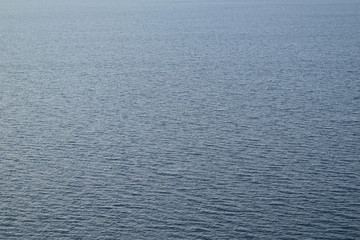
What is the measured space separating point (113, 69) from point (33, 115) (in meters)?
4.86

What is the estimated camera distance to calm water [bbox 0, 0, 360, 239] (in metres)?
6.20

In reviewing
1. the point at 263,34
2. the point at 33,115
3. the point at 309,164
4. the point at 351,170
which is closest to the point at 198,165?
the point at 309,164

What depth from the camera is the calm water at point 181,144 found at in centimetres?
620

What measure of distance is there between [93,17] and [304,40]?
1652 centimetres

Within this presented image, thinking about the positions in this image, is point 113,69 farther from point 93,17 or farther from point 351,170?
point 93,17

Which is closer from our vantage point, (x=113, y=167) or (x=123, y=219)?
(x=123, y=219)

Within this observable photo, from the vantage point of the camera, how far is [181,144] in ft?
28.4

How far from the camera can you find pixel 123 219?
20.4ft

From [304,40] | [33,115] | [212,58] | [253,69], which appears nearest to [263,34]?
[304,40]

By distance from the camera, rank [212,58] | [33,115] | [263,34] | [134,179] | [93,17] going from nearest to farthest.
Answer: [134,179]
[33,115]
[212,58]
[263,34]
[93,17]

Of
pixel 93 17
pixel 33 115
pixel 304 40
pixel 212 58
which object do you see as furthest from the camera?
pixel 93 17

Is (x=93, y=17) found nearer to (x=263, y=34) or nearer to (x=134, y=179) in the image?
(x=263, y=34)

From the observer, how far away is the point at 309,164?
25.4 feet

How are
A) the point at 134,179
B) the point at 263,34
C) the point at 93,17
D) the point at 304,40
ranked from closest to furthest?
1. the point at 134,179
2. the point at 304,40
3. the point at 263,34
4. the point at 93,17
